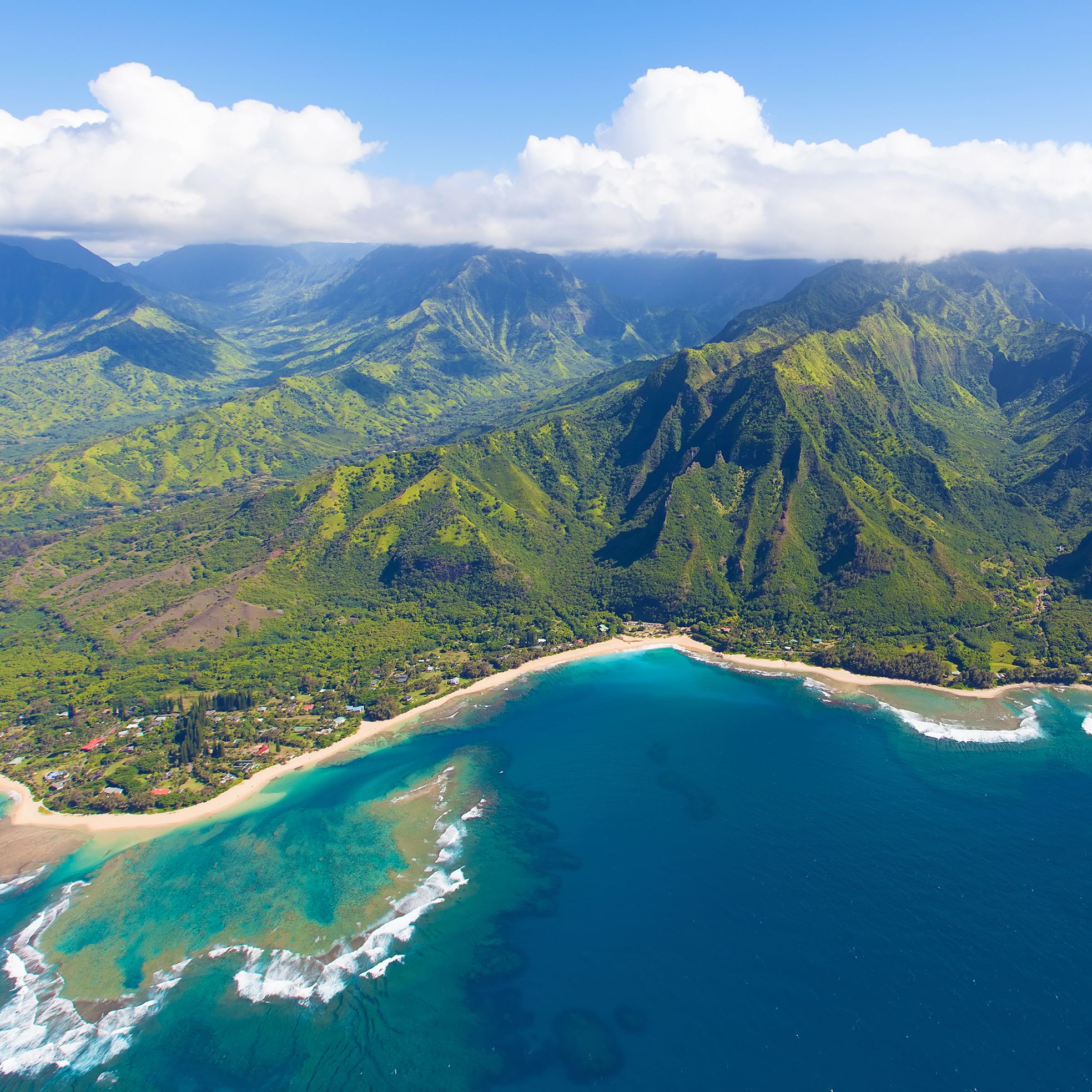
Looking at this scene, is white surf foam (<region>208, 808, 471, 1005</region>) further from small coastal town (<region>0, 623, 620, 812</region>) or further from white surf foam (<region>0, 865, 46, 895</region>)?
small coastal town (<region>0, 623, 620, 812</region>)

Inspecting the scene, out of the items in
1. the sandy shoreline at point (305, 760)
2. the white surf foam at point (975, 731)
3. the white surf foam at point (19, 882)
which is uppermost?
the white surf foam at point (975, 731)

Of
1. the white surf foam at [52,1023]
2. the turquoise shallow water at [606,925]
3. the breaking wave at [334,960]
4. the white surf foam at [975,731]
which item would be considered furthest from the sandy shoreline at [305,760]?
the breaking wave at [334,960]

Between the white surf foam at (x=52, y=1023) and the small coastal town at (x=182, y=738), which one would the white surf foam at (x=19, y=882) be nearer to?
the small coastal town at (x=182, y=738)

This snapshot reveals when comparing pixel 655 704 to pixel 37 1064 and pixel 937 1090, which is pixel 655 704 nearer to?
pixel 937 1090

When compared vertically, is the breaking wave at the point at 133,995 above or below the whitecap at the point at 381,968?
below

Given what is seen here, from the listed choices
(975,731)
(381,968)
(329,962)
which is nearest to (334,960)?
(329,962)

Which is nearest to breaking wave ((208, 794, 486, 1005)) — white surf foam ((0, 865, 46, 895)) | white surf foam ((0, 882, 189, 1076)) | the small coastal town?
white surf foam ((0, 882, 189, 1076))

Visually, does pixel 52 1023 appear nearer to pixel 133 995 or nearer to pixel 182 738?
pixel 133 995
